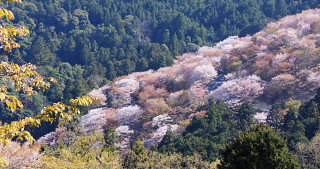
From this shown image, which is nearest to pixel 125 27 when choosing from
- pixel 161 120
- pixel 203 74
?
pixel 203 74

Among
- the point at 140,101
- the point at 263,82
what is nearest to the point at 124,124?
the point at 140,101

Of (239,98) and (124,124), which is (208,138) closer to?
(239,98)

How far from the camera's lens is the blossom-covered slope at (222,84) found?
980 inches

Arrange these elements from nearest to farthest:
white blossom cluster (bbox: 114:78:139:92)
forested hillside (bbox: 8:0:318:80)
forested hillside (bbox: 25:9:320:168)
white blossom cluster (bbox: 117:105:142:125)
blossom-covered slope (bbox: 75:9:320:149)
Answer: forested hillside (bbox: 25:9:320:168) → blossom-covered slope (bbox: 75:9:320:149) → white blossom cluster (bbox: 117:105:142:125) → white blossom cluster (bbox: 114:78:139:92) → forested hillside (bbox: 8:0:318:80)

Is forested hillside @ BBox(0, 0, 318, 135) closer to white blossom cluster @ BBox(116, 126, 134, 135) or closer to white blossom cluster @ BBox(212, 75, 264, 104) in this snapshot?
white blossom cluster @ BBox(212, 75, 264, 104)

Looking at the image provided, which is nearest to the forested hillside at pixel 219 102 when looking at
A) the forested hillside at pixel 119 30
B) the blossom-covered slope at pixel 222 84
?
the blossom-covered slope at pixel 222 84

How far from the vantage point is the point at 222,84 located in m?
27.6

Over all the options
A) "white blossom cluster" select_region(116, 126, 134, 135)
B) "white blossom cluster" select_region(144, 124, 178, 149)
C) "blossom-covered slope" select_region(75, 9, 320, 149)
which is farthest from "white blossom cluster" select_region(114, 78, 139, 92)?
"white blossom cluster" select_region(144, 124, 178, 149)

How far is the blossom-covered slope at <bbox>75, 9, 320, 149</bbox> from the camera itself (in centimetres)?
2489

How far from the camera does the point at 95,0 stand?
244ft

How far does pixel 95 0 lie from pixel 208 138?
58.1 metres

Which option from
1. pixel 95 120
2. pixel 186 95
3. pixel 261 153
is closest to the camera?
pixel 261 153

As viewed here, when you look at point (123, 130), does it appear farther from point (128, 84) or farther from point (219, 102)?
point (128, 84)

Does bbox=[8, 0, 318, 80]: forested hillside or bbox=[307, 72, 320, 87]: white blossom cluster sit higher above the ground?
bbox=[307, 72, 320, 87]: white blossom cluster
